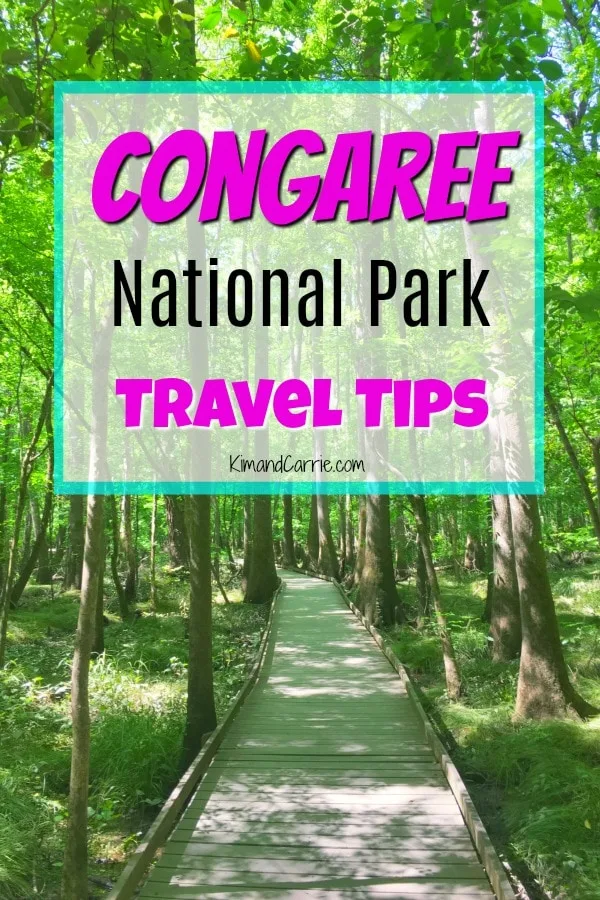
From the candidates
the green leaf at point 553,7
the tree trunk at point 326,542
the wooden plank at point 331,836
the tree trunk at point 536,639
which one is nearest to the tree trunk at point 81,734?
the wooden plank at point 331,836

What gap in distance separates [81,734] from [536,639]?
4.91 metres

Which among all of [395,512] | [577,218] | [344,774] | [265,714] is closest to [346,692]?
[265,714]

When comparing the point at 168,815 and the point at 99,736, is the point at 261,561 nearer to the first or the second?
the point at 99,736

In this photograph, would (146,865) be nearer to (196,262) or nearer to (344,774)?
(344,774)

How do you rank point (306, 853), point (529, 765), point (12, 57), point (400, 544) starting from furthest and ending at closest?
point (400, 544)
point (529, 765)
point (306, 853)
point (12, 57)

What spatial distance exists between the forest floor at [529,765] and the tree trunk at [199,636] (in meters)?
2.78

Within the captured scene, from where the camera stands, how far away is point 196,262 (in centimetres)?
719

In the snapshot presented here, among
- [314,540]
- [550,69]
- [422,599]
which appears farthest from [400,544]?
[550,69]

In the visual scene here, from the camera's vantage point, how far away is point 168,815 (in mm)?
4961

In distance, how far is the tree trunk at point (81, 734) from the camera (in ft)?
13.5

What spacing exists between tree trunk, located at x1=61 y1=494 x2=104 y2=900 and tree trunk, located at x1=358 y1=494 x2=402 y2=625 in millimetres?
9848

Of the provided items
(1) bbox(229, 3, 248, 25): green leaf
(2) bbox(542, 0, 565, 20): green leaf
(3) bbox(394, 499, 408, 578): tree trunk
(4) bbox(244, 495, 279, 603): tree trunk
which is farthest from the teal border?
(3) bbox(394, 499, 408, 578): tree trunk

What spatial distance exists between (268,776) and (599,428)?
21.4ft

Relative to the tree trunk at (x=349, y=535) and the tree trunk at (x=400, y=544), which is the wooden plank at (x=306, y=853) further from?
the tree trunk at (x=349, y=535)
